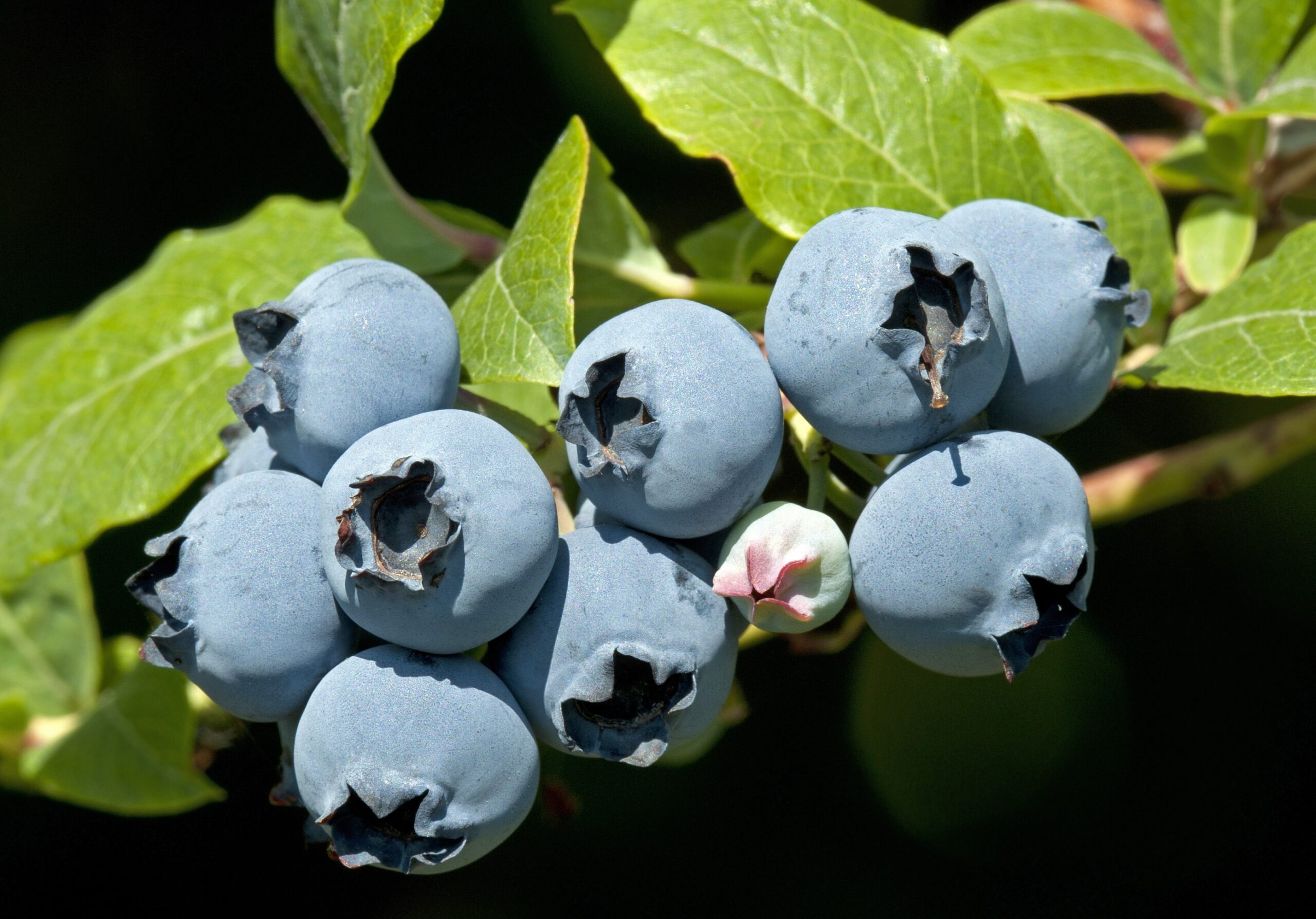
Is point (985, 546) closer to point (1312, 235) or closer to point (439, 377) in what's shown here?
point (439, 377)

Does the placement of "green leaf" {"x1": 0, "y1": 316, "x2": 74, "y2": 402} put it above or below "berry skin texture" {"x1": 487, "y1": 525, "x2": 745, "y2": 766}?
below

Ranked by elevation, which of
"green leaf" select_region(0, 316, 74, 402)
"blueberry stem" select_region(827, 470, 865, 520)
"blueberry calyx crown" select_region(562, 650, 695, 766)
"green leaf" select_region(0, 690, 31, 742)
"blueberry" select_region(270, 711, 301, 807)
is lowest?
"green leaf" select_region(0, 690, 31, 742)

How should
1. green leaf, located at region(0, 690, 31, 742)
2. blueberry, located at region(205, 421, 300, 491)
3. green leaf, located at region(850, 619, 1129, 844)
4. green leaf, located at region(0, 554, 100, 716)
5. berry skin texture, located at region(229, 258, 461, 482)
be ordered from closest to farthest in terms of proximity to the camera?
berry skin texture, located at region(229, 258, 461, 482), blueberry, located at region(205, 421, 300, 491), green leaf, located at region(0, 690, 31, 742), green leaf, located at region(0, 554, 100, 716), green leaf, located at region(850, 619, 1129, 844)

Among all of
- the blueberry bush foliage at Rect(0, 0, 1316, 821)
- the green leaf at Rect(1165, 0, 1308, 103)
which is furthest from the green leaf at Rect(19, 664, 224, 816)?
the green leaf at Rect(1165, 0, 1308, 103)

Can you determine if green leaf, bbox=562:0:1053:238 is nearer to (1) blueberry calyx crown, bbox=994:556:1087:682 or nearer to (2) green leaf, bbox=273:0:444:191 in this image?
(2) green leaf, bbox=273:0:444:191

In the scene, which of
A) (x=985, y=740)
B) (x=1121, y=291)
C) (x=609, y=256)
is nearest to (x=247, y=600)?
(x=609, y=256)

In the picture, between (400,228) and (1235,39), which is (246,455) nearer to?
(400,228)
